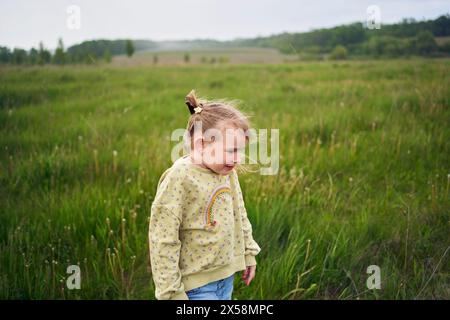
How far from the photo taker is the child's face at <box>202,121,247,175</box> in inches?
57.4

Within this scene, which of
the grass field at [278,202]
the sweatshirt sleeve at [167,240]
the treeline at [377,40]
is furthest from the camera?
the treeline at [377,40]

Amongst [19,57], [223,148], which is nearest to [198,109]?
[223,148]

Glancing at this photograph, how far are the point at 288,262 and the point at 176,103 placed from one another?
16.7ft

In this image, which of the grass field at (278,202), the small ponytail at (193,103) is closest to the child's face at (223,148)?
the small ponytail at (193,103)

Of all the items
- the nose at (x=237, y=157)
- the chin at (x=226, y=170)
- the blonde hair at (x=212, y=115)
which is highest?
the blonde hair at (x=212, y=115)

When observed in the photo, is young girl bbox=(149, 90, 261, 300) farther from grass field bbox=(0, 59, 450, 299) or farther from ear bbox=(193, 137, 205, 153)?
grass field bbox=(0, 59, 450, 299)

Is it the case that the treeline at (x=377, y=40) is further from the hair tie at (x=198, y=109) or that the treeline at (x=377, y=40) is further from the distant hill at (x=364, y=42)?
the hair tie at (x=198, y=109)

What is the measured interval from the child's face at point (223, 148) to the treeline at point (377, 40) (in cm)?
455

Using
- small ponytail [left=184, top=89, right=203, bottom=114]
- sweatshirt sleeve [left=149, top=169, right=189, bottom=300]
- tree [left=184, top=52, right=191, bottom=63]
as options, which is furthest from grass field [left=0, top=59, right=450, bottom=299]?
tree [left=184, top=52, right=191, bottom=63]

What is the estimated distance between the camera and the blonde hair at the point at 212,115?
1.46m

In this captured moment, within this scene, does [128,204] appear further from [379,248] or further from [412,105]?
[412,105]

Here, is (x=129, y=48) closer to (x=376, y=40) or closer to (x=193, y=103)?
(x=376, y=40)

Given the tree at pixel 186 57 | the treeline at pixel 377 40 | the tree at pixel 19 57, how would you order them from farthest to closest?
1. the tree at pixel 186 57
2. the treeline at pixel 377 40
3. the tree at pixel 19 57

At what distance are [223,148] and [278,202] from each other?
1.36m
